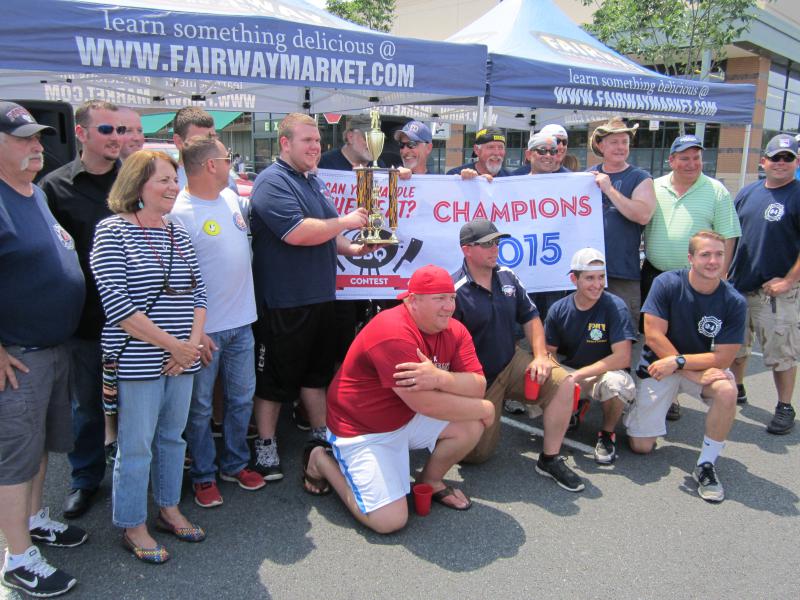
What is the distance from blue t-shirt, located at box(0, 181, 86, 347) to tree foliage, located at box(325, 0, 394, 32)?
18472mm

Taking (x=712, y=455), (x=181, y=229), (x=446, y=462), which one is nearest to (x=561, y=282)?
(x=712, y=455)

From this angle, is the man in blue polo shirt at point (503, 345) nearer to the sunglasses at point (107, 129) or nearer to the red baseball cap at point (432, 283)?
the red baseball cap at point (432, 283)

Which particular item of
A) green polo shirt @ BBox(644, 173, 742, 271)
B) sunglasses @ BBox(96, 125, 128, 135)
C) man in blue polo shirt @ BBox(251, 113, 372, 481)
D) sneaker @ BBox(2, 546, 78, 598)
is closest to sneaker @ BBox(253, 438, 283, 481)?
man in blue polo shirt @ BBox(251, 113, 372, 481)

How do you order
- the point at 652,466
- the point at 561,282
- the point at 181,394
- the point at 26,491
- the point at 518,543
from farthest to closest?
the point at 561,282, the point at 652,466, the point at 518,543, the point at 181,394, the point at 26,491

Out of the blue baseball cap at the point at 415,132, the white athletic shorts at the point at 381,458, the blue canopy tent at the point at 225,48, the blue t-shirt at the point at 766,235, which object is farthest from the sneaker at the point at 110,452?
the blue t-shirt at the point at 766,235

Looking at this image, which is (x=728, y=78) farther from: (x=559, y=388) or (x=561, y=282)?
(x=559, y=388)

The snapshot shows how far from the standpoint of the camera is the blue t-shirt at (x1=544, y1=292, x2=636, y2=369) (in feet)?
13.4

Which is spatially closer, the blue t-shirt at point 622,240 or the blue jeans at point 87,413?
the blue jeans at point 87,413

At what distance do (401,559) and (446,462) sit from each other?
654 millimetres

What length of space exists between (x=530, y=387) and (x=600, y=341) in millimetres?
694

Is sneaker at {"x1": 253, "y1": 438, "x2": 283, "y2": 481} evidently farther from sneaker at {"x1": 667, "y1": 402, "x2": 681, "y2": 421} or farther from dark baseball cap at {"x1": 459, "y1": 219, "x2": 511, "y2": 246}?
sneaker at {"x1": 667, "y1": 402, "x2": 681, "y2": 421}

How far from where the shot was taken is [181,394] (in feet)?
9.29

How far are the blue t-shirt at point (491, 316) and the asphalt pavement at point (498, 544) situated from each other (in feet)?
2.36

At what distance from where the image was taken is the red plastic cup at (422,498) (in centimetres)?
323
